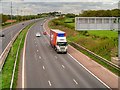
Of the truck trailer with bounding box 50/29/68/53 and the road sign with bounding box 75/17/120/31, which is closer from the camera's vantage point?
the road sign with bounding box 75/17/120/31

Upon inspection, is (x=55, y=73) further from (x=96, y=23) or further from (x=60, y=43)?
(x=60, y=43)

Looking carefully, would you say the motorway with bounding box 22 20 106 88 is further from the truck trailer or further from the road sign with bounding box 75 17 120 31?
the road sign with bounding box 75 17 120 31

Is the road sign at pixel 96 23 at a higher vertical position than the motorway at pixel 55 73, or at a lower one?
higher

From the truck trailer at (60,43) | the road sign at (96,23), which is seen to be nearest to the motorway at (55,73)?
the truck trailer at (60,43)

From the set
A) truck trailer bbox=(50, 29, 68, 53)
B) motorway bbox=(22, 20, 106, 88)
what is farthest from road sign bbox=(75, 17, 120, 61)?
truck trailer bbox=(50, 29, 68, 53)

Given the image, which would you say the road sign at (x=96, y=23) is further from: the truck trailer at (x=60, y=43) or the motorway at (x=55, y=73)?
the truck trailer at (x=60, y=43)

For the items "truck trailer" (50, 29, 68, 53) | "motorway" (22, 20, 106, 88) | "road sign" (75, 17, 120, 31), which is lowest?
"motorway" (22, 20, 106, 88)

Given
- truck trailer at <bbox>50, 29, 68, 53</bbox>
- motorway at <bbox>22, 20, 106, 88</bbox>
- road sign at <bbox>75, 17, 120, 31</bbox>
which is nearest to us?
motorway at <bbox>22, 20, 106, 88</bbox>

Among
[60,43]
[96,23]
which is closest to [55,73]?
[96,23]

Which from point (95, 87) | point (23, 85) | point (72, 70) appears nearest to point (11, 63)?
point (72, 70)

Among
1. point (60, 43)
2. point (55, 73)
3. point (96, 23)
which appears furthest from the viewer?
point (60, 43)

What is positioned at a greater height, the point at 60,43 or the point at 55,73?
the point at 60,43

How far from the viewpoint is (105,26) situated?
148 ft

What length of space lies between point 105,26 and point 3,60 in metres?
16.2
